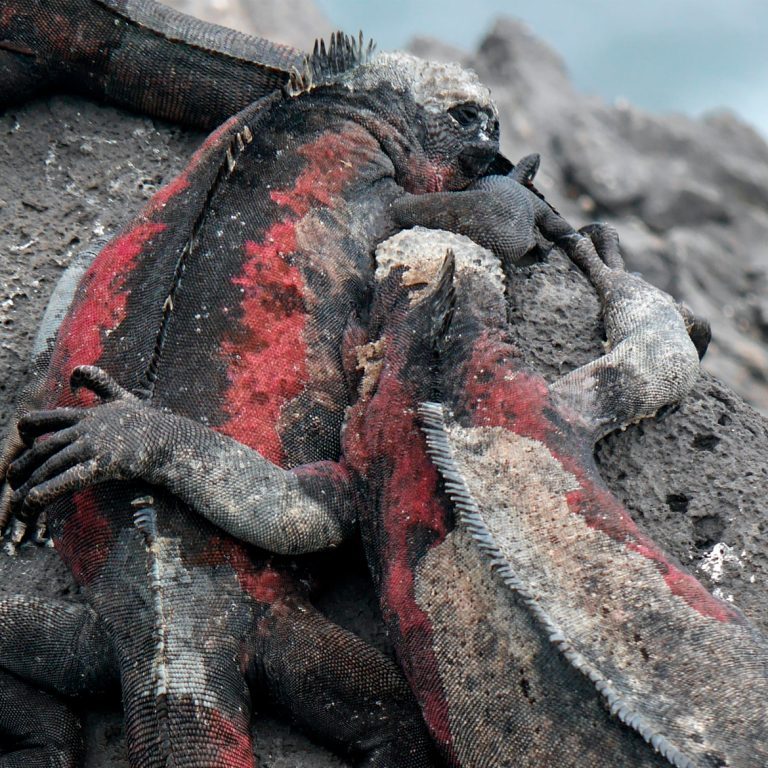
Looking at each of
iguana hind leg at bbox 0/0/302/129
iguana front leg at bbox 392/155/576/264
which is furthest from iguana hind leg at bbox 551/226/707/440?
iguana hind leg at bbox 0/0/302/129

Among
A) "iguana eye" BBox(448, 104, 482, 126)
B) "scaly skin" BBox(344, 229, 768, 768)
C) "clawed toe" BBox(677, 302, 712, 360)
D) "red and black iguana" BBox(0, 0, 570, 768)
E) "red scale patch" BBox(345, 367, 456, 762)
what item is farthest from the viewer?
"iguana eye" BBox(448, 104, 482, 126)

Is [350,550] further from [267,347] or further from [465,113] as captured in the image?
[465,113]

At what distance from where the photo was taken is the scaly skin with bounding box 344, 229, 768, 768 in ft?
8.47

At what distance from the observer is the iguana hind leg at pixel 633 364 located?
11.4 feet

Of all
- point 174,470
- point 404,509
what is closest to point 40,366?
point 174,470

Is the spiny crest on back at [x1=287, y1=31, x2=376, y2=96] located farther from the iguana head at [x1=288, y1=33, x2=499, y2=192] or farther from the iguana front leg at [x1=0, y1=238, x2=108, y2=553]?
the iguana front leg at [x1=0, y1=238, x2=108, y2=553]

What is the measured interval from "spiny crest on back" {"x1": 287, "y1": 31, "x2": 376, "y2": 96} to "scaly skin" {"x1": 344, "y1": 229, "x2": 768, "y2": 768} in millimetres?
929

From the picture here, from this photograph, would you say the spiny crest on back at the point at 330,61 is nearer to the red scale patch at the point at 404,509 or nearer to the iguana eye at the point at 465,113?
the iguana eye at the point at 465,113

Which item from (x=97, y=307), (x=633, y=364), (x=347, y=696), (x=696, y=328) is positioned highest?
(x=696, y=328)

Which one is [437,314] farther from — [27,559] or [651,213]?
[651,213]

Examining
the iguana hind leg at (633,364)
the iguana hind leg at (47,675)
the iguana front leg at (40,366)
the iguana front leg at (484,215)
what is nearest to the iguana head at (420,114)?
the iguana front leg at (484,215)

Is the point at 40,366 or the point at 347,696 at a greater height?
the point at 40,366

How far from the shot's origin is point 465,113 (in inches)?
176

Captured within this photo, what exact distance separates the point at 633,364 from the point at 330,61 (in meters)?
1.69
